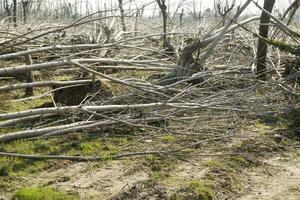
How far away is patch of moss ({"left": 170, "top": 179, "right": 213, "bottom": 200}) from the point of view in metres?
3.65

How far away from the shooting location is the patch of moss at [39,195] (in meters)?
3.60

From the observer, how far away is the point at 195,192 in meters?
3.72

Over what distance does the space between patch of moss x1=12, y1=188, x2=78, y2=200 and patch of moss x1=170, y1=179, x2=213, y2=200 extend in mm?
867

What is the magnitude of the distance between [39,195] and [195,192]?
50.9 inches

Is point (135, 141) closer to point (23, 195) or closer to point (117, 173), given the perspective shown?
point (117, 173)

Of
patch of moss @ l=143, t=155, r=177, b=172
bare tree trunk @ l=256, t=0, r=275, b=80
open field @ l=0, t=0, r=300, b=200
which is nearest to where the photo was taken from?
open field @ l=0, t=0, r=300, b=200

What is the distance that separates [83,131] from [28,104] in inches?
77.0

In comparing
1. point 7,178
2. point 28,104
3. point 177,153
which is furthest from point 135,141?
point 28,104

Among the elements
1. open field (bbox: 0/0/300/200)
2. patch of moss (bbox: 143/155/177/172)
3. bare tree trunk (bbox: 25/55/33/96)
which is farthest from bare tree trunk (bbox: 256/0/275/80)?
bare tree trunk (bbox: 25/55/33/96)

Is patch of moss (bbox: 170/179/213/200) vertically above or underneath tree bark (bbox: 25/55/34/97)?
underneath

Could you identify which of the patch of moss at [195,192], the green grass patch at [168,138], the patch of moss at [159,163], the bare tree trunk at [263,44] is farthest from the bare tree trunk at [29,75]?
the patch of moss at [195,192]

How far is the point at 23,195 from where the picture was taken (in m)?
3.61

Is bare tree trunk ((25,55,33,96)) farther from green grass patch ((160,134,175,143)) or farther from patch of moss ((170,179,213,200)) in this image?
patch of moss ((170,179,213,200))

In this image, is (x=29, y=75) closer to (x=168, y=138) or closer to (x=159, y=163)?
(x=168, y=138)
